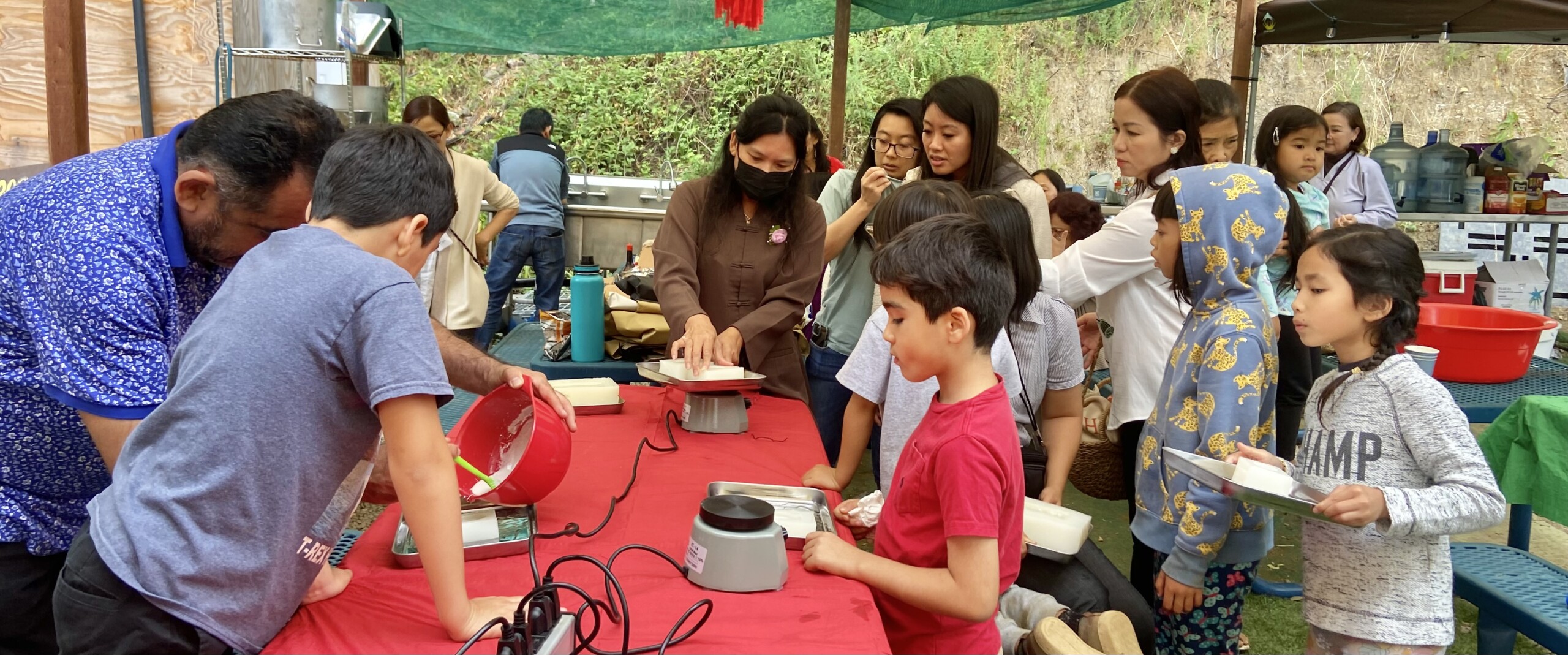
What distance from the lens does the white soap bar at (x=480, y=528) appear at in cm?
161

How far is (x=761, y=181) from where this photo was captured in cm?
270

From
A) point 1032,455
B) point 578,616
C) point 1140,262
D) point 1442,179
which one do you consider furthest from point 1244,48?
point 578,616

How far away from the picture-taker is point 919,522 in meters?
1.57

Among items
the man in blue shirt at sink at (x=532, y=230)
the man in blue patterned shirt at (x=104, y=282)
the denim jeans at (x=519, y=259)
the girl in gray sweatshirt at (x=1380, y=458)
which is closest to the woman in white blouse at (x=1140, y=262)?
the girl in gray sweatshirt at (x=1380, y=458)

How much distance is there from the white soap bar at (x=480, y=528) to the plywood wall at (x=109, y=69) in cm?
168

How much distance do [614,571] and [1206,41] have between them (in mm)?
12771

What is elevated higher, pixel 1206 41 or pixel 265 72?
pixel 1206 41

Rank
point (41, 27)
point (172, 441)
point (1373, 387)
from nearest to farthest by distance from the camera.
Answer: point (172, 441) < point (1373, 387) < point (41, 27)

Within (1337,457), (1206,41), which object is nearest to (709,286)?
(1337,457)

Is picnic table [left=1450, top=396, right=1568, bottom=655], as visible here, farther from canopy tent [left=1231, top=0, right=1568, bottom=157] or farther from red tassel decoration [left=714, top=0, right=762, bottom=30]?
red tassel decoration [left=714, top=0, right=762, bottom=30]

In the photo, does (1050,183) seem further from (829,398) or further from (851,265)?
(829,398)

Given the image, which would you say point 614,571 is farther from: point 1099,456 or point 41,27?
point 41,27

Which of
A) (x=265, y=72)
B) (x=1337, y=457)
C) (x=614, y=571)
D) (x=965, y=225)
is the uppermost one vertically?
(x=265, y=72)

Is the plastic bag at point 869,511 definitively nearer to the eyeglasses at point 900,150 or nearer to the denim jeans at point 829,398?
the denim jeans at point 829,398
